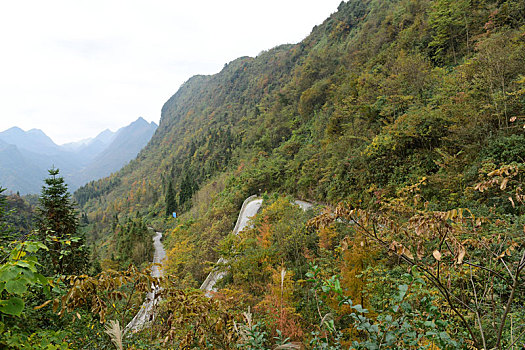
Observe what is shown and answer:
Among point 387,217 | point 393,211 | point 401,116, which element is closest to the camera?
point 387,217

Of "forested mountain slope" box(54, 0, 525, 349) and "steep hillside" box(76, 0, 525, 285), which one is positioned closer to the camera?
"forested mountain slope" box(54, 0, 525, 349)

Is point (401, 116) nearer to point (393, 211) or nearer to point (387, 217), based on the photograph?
point (393, 211)

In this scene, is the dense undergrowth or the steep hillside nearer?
the dense undergrowth

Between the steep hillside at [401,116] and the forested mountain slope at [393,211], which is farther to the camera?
the steep hillside at [401,116]

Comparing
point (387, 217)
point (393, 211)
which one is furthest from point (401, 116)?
point (387, 217)

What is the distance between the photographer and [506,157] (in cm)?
Answer: 646

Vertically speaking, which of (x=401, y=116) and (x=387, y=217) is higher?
(x=387, y=217)

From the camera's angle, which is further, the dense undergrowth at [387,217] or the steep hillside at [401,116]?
the steep hillside at [401,116]

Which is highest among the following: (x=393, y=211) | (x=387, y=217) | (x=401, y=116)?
(x=387, y=217)

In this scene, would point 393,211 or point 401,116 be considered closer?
point 393,211

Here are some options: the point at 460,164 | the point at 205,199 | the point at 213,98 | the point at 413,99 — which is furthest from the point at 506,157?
the point at 213,98

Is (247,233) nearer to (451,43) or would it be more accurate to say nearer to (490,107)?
(490,107)

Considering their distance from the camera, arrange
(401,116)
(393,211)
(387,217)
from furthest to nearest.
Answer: (401,116) < (393,211) < (387,217)

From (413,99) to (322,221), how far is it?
11.8 metres
